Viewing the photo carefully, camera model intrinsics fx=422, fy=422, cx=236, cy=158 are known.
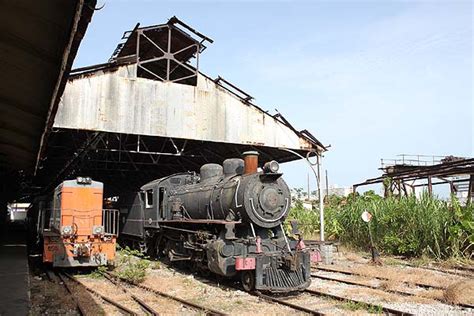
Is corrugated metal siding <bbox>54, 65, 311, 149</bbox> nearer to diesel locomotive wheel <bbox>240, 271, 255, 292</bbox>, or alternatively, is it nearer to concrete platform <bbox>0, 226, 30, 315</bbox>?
concrete platform <bbox>0, 226, 30, 315</bbox>

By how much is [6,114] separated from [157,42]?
35.5ft

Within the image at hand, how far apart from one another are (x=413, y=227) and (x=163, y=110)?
1002 cm

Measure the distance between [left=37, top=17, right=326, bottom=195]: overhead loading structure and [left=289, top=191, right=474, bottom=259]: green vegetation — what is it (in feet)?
12.0

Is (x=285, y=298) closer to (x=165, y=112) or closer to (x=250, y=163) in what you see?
(x=250, y=163)

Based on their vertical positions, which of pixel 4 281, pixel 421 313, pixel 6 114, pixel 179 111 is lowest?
pixel 421 313

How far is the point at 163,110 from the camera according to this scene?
15016 millimetres

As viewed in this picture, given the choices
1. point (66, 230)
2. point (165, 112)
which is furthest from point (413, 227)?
point (66, 230)

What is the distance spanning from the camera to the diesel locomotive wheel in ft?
30.7

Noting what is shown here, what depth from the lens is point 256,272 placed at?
8953 mm

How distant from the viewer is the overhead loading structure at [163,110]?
13.9 m

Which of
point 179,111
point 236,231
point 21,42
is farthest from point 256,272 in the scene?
point 179,111

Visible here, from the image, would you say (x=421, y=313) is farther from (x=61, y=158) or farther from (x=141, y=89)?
(x=61, y=158)

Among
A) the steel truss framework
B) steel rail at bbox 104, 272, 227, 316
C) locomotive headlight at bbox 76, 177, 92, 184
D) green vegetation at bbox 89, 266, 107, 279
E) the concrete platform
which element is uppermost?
the steel truss framework

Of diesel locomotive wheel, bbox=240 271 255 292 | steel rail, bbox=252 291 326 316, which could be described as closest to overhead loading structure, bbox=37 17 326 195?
diesel locomotive wheel, bbox=240 271 255 292
